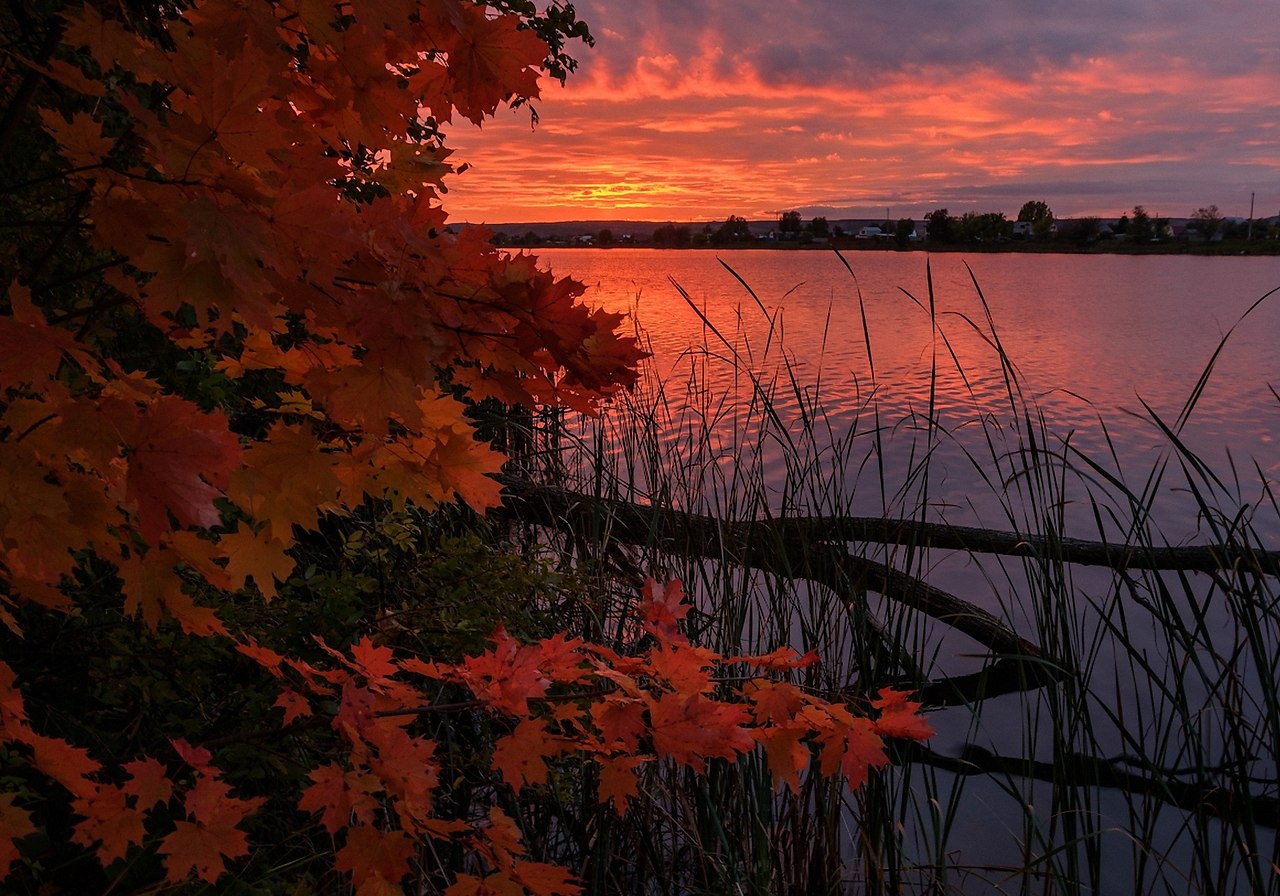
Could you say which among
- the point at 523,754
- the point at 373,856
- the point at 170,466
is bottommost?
the point at 373,856

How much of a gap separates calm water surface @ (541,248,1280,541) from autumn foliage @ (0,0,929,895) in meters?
1.21

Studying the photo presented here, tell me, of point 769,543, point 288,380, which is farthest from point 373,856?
point 769,543

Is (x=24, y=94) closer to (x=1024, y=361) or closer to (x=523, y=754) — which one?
(x=523, y=754)

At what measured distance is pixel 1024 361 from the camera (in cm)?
1338

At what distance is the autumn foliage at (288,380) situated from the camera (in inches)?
34.9

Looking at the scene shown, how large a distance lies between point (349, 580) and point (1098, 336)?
675 inches

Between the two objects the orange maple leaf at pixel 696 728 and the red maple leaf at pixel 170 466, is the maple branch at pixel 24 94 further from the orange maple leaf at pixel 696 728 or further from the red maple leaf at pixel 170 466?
the orange maple leaf at pixel 696 728

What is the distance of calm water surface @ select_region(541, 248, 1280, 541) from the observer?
6.17m

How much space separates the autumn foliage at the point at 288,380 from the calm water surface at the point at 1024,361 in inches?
47.7

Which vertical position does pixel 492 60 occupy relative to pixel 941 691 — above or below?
above

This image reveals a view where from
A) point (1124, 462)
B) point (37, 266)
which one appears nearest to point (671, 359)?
point (1124, 462)

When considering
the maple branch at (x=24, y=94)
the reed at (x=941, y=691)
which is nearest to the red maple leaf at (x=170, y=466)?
the maple branch at (x=24, y=94)

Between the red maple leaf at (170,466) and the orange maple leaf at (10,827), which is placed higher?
the red maple leaf at (170,466)

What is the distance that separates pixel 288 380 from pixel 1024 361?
45.1 feet
